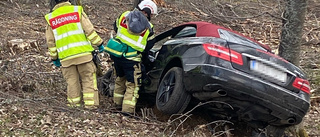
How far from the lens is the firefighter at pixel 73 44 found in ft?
18.6

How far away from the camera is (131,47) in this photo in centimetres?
572

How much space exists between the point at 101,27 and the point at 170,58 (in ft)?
25.5

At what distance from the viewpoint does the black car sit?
424 centimetres

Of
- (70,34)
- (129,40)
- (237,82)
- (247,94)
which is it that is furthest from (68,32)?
(247,94)

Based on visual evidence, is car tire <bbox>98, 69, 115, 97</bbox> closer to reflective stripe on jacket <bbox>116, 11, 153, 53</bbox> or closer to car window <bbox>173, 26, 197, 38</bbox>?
reflective stripe on jacket <bbox>116, 11, 153, 53</bbox>

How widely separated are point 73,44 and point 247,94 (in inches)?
109

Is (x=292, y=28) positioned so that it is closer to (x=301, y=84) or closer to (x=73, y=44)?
(x=301, y=84)

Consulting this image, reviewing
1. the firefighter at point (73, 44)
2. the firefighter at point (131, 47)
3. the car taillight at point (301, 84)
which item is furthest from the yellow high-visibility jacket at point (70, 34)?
the car taillight at point (301, 84)

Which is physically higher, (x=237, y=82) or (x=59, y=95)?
(x=237, y=82)

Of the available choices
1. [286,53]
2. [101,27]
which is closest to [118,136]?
[286,53]

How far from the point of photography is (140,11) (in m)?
5.79

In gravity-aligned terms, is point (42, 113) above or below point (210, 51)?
below

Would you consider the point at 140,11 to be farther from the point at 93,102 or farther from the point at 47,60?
the point at 47,60

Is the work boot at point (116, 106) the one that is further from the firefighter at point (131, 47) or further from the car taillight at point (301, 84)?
the car taillight at point (301, 84)
